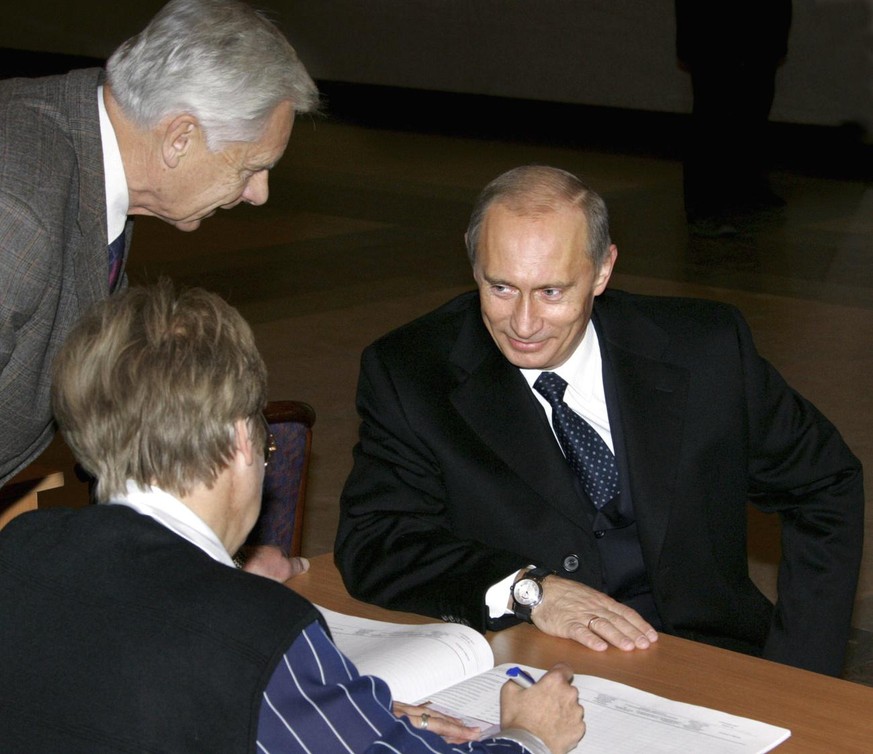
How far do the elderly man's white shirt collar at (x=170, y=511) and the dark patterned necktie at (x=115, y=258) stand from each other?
964 mm

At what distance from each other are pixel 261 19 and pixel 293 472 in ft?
3.78

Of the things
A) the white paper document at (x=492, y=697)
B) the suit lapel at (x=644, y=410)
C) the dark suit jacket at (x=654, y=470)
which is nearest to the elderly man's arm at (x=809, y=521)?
the dark suit jacket at (x=654, y=470)

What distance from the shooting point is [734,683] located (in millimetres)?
2109

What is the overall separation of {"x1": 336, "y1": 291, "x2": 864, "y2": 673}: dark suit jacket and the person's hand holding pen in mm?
605

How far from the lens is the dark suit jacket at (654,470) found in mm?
2600

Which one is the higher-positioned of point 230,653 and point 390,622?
point 230,653

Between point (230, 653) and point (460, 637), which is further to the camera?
point (460, 637)

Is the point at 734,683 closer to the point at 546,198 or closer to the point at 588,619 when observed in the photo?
the point at 588,619

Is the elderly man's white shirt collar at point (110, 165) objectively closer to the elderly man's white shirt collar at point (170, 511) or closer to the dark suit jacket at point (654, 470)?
the dark suit jacket at point (654, 470)

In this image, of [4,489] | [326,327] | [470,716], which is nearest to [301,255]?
[326,327]

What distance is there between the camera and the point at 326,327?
24.7 feet

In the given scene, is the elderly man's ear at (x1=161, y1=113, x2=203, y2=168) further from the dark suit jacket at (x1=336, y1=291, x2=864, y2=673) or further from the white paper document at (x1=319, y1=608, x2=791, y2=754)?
the white paper document at (x1=319, y1=608, x2=791, y2=754)

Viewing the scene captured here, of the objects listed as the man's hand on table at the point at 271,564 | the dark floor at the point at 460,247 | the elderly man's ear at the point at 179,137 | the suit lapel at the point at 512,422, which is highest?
the elderly man's ear at the point at 179,137

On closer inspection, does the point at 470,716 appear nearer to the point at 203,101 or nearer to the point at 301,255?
the point at 203,101
